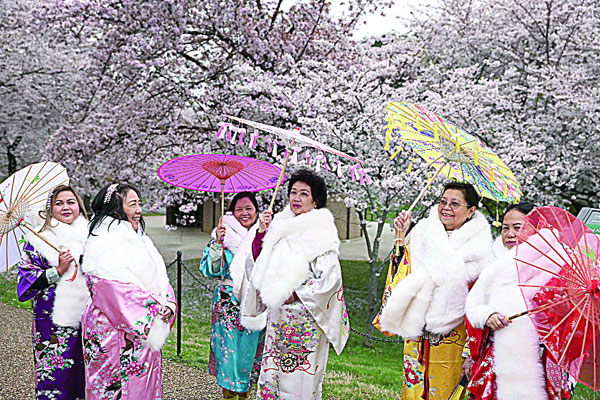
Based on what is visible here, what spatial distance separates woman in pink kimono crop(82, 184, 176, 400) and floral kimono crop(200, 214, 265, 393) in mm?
721

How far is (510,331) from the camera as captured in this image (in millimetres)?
2416

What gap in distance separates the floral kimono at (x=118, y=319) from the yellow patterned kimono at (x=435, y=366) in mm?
1467

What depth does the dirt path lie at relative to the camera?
426 cm

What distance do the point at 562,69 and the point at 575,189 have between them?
Result: 177cm

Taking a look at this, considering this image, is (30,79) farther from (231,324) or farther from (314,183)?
(314,183)

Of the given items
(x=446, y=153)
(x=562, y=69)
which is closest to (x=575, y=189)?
(x=562, y=69)

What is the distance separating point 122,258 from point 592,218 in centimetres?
311

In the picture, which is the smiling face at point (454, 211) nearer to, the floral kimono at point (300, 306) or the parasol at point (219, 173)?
the floral kimono at point (300, 306)

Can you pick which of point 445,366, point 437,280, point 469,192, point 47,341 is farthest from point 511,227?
point 47,341

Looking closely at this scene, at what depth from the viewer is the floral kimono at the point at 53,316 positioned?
3.24 m

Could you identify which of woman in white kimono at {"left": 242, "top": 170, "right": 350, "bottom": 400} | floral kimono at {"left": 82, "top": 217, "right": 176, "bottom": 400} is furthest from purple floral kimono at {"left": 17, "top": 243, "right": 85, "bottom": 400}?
woman in white kimono at {"left": 242, "top": 170, "right": 350, "bottom": 400}

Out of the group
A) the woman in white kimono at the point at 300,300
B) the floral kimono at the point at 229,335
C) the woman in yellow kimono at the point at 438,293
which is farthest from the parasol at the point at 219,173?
the woman in yellow kimono at the point at 438,293

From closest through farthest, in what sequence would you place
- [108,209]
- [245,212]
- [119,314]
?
[119,314] < [108,209] < [245,212]

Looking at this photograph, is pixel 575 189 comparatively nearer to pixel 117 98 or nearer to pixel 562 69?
pixel 562 69
